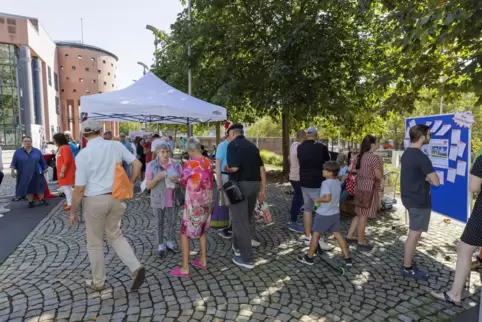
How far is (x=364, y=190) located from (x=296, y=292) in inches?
75.7

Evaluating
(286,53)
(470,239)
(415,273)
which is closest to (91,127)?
(470,239)

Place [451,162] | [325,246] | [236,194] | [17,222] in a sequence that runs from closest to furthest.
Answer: [236,194], [325,246], [451,162], [17,222]

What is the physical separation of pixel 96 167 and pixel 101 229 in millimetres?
653

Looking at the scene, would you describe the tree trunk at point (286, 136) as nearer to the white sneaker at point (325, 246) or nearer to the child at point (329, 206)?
the white sneaker at point (325, 246)

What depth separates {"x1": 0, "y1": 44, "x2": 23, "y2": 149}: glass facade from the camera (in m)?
28.0

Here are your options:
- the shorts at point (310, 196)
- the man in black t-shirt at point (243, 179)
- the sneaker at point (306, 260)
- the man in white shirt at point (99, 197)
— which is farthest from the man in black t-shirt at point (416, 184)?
the man in white shirt at point (99, 197)

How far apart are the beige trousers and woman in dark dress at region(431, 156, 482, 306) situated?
11.0 feet

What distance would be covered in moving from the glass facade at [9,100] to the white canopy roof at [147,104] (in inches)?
1082

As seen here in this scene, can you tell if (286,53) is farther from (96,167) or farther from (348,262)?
(96,167)

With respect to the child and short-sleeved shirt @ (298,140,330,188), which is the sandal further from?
short-sleeved shirt @ (298,140,330,188)

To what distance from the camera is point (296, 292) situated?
356 cm

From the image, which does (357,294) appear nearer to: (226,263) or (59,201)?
(226,263)

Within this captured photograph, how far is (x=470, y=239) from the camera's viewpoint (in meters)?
3.13

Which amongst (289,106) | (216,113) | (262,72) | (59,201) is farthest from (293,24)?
(59,201)
